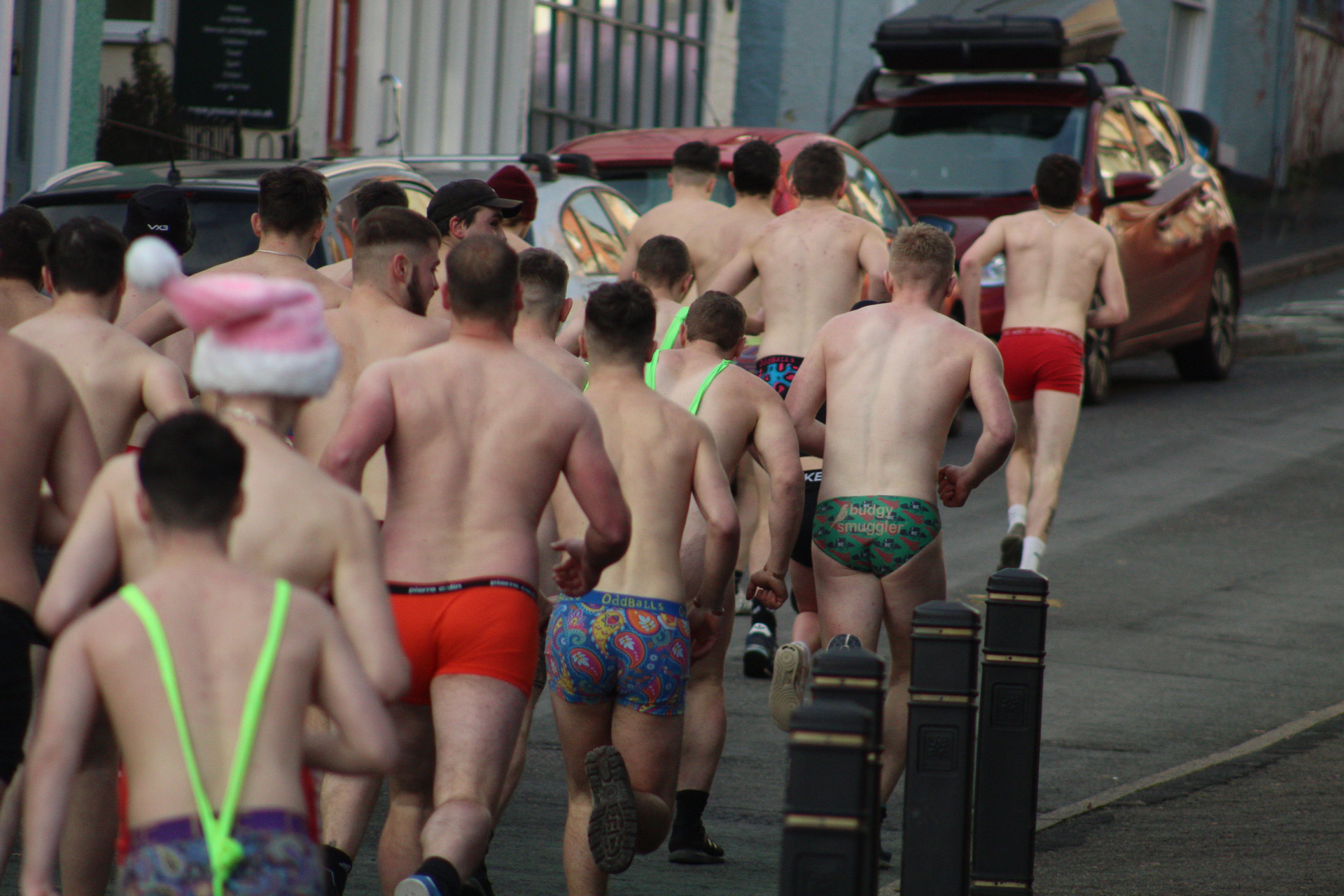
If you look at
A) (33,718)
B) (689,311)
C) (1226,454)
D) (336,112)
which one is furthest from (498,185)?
(336,112)

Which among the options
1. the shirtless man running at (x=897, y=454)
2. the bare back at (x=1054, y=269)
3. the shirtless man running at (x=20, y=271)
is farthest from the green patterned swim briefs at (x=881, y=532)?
the bare back at (x=1054, y=269)

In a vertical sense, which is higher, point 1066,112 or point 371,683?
point 1066,112

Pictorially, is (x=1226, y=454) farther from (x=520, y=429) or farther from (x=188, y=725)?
(x=188, y=725)

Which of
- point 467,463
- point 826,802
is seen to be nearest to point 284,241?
point 467,463

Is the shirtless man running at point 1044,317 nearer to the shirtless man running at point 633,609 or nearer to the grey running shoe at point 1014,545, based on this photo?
the grey running shoe at point 1014,545

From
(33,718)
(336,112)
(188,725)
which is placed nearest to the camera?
(188,725)

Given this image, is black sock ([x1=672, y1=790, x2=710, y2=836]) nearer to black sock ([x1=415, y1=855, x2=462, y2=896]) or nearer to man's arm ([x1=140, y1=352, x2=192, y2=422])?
black sock ([x1=415, y1=855, x2=462, y2=896])

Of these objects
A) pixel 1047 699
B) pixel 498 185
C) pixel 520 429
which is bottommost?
pixel 1047 699

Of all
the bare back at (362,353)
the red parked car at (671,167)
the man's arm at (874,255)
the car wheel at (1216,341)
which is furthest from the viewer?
the car wheel at (1216,341)

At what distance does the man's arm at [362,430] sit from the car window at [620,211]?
6175 millimetres

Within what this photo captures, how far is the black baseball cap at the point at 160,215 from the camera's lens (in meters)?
6.59

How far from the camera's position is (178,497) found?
323 cm

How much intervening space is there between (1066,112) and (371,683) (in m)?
11.9

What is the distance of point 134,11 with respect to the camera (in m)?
15.1
